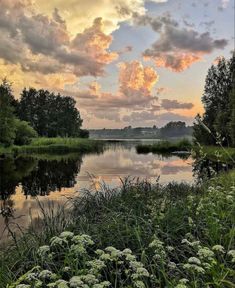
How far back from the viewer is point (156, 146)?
93.2 metres

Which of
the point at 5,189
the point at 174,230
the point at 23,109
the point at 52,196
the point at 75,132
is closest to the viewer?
the point at 174,230

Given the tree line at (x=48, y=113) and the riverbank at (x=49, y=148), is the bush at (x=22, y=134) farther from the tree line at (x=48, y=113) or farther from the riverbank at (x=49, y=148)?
the tree line at (x=48, y=113)

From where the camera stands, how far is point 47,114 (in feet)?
438

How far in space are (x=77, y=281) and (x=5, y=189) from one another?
81.6 ft

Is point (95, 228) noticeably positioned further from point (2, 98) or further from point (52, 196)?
point (2, 98)

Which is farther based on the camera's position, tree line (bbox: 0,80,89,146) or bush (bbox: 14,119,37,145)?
tree line (bbox: 0,80,89,146)

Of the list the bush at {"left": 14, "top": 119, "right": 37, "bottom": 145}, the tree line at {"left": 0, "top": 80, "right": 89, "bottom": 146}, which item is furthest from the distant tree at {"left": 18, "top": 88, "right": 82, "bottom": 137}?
the bush at {"left": 14, "top": 119, "right": 37, "bottom": 145}

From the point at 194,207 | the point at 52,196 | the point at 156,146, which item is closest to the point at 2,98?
the point at 156,146

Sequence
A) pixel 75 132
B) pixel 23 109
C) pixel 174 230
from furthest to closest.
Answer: pixel 75 132, pixel 23 109, pixel 174 230

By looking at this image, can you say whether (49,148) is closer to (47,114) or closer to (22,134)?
(22,134)

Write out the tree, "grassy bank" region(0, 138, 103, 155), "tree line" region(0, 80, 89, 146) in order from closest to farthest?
the tree → "grassy bank" region(0, 138, 103, 155) → "tree line" region(0, 80, 89, 146)

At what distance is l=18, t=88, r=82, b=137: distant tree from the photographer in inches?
5118

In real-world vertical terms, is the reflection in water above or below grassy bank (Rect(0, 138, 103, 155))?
below

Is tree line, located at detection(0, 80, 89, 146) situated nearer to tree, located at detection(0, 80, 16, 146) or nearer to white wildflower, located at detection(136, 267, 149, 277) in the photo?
tree, located at detection(0, 80, 16, 146)
